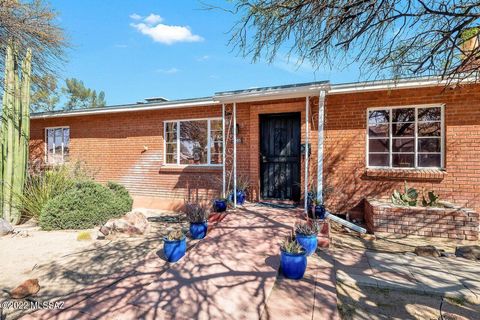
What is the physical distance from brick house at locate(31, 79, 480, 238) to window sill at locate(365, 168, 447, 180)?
20 mm

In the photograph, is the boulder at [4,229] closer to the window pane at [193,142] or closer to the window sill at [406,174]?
the window pane at [193,142]

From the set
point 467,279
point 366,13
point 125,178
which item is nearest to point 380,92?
point 366,13

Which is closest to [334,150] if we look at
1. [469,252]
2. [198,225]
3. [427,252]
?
[427,252]

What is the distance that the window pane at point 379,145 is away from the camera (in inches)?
265

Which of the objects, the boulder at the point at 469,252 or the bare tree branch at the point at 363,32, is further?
A: the boulder at the point at 469,252

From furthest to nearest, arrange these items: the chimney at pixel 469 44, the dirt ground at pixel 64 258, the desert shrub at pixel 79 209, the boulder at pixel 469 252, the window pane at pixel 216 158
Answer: the window pane at pixel 216 158, the desert shrub at pixel 79 209, the boulder at pixel 469 252, the dirt ground at pixel 64 258, the chimney at pixel 469 44

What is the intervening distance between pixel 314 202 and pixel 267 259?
220 centimetres

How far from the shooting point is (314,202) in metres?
5.84

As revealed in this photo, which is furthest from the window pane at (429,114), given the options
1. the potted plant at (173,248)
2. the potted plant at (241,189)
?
the potted plant at (173,248)

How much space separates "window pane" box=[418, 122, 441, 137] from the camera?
6.33 meters

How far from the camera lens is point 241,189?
7203mm

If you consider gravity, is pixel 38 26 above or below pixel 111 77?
below

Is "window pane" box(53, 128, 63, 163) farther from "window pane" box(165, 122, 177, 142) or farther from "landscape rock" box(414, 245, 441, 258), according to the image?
"landscape rock" box(414, 245, 441, 258)

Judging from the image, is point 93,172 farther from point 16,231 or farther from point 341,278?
point 341,278
